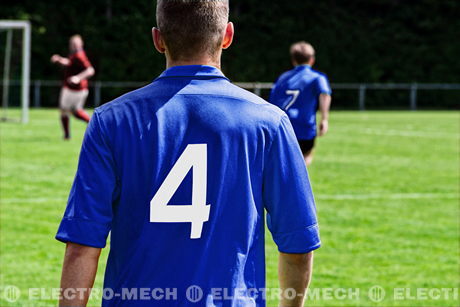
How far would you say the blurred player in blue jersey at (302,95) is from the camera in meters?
11.4

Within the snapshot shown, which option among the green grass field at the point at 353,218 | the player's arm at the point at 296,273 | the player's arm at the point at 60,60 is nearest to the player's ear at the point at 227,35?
the player's arm at the point at 296,273

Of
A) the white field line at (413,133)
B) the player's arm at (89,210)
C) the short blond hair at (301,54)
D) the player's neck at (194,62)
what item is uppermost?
the player's neck at (194,62)

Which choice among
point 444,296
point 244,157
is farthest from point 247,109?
point 444,296

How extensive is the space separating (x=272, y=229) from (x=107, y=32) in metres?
39.4

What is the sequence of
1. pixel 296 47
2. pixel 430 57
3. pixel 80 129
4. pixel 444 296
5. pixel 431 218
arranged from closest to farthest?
1. pixel 444 296
2. pixel 431 218
3. pixel 296 47
4. pixel 80 129
5. pixel 430 57

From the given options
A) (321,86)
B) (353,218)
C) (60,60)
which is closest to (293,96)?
(321,86)

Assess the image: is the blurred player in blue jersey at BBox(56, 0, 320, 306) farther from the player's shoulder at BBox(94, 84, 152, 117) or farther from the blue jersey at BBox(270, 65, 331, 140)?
the blue jersey at BBox(270, 65, 331, 140)

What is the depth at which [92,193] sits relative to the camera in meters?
2.41

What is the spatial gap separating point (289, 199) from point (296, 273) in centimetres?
23

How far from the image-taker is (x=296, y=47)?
38.1ft

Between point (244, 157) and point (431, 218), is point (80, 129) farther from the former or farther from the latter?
point (244, 157)

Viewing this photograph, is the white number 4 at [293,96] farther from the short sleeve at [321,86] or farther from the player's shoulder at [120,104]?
the player's shoulder at [120,104]
